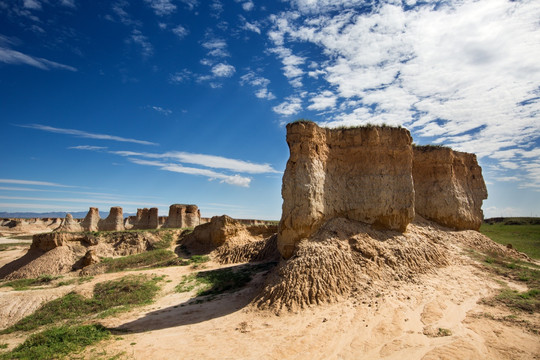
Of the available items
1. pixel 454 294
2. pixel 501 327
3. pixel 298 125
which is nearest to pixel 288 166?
pixel 298 125

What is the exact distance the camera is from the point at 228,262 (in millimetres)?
19359

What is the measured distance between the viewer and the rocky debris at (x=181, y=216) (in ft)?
116

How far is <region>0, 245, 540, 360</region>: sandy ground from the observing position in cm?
700

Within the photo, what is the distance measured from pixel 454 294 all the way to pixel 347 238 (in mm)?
4049

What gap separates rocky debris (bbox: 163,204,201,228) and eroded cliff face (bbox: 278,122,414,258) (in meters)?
26.1

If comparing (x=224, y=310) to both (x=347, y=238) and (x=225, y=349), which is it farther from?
(x=347, y=238)

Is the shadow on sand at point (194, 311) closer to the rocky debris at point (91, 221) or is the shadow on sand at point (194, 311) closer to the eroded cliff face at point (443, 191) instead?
the eroded cliff face at point (443, 191)

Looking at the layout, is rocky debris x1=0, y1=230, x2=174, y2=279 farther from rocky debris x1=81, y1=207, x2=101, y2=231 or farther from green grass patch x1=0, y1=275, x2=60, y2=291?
rocky debris x1=81, y1=207, x2=101, y2=231

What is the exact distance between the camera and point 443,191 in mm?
16781

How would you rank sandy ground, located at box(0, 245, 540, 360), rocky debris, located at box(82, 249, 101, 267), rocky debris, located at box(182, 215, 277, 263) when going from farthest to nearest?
rocky debris, located at box(182, 215, 277, 263) → rocky debris, located at box(82, 249, 101, 267) → sandy ground, located at box(0, 245, 540, 360)

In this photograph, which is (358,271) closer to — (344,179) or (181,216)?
(344,179)

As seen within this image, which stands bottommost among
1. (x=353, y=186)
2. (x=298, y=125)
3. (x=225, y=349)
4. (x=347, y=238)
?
(x=225, y=349)

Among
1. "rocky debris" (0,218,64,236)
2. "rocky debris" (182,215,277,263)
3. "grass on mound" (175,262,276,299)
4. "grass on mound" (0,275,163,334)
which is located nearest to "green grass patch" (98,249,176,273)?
"rocky debris" (182,215,277,263)

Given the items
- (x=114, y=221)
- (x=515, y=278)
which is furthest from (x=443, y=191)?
(x=114, y=221)
